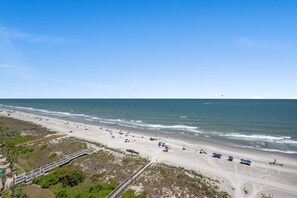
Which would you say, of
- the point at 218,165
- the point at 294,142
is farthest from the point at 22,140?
Answer: the point at 294,142

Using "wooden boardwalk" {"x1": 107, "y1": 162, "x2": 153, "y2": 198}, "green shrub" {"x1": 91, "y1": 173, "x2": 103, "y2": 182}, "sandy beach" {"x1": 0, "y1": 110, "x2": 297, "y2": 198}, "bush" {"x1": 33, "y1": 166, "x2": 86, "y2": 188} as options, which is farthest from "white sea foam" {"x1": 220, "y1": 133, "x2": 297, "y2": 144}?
"bush" {"x1": 33, "y1": 166, "x2": 86, "y2": 188}

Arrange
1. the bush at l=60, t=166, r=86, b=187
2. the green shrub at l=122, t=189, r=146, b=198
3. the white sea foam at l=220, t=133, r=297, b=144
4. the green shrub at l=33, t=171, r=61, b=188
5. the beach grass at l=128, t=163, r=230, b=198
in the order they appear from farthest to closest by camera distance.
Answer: the white sea foam at l=220, t=133, r=297, b=144 < the bush at l=60, t=166, r=86, b=187 < the green shrub at l=33, t=171, r=61, b=188 < the beach grass at l=128, t=163, r=230, b=198 < the green shrub at l=122, t=189, r=146, b=198

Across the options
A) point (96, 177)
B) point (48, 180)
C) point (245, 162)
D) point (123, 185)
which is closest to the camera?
point (123, 185)

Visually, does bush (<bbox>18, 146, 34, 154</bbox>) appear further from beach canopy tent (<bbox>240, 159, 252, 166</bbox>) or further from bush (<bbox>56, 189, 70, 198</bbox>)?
beach canopy tent (<bbox>240, 159, 252, 166</bbox>)

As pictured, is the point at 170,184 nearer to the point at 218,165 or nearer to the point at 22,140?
the point at 218,165

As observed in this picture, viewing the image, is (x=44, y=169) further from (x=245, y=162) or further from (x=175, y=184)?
(x=245, y=162)

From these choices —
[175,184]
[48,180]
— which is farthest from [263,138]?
[48,180]

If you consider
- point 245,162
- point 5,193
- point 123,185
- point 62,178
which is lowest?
point 5,193

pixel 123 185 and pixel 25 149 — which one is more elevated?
pixel 25 149

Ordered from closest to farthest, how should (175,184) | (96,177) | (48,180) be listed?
(175,184) < (48,180) < (96,177)
